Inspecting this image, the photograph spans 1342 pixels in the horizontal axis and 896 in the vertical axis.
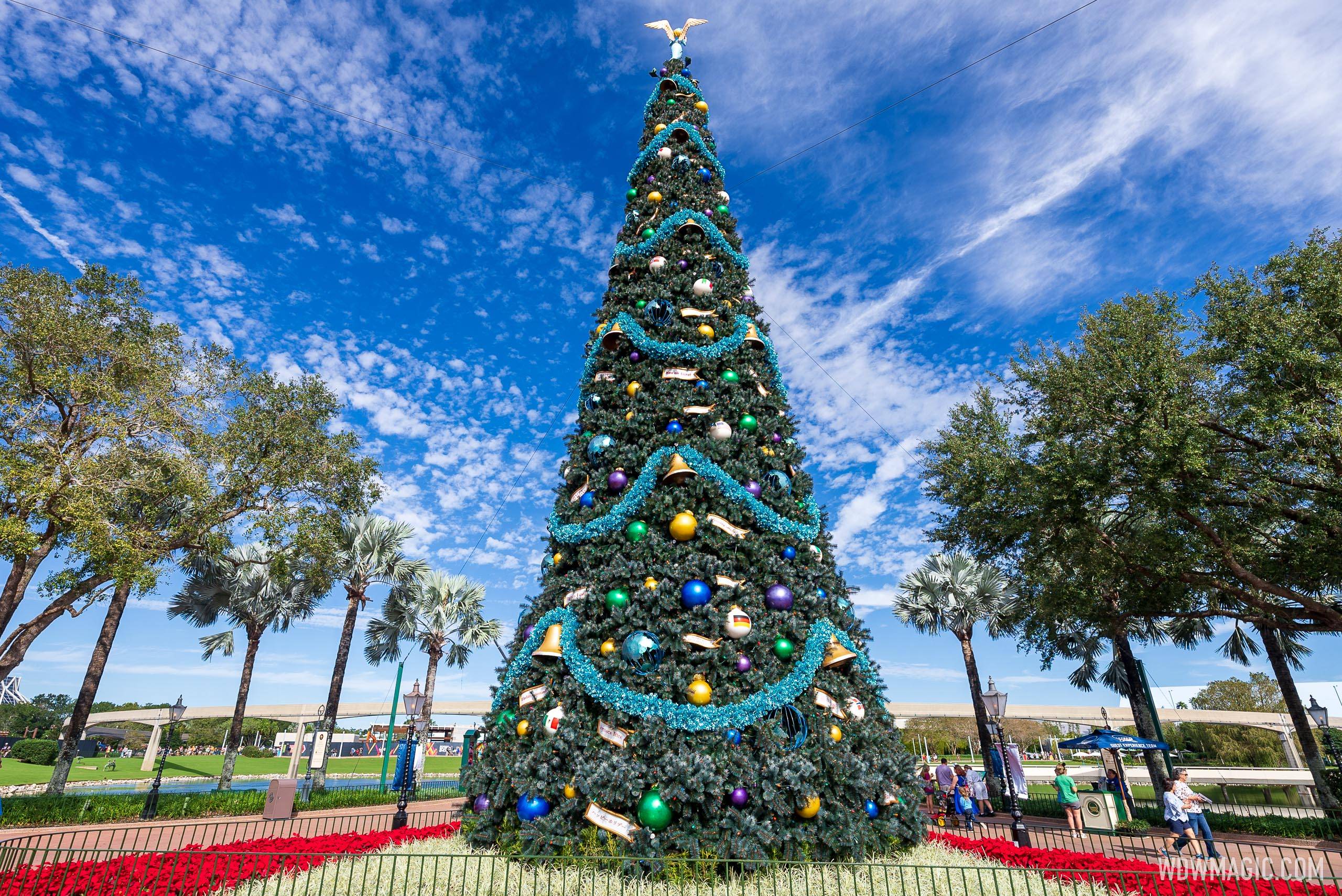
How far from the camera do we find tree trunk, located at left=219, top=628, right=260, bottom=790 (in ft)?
65.7

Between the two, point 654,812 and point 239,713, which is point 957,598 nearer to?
point 654,812

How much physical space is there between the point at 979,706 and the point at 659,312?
665 inches

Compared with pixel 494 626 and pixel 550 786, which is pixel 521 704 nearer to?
pixel 550 786

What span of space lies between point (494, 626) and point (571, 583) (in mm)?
23779

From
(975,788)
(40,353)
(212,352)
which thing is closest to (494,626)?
(212,352)

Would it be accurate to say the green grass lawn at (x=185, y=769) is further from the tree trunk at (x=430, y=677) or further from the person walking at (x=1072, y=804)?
the person walking at (x=1072, y=804)

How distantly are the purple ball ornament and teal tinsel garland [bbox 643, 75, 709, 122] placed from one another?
842 cm

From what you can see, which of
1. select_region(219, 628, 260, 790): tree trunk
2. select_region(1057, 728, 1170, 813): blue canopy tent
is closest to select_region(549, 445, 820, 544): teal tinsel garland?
select_region(1057, 728, 1170, 813): blue canopy tent

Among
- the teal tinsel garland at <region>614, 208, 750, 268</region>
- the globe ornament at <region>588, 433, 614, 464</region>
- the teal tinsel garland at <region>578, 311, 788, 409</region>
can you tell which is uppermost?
the teal tinsel garland at <region>614, 208, 750, 268</region>

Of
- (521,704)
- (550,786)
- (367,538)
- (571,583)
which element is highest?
(367,538)

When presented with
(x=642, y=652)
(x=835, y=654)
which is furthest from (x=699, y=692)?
(x=835, y=654)

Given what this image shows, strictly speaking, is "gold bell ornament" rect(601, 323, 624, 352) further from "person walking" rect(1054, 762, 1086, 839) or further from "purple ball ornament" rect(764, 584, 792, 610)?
"person walking" rect(1054, 762, 1086, 839)

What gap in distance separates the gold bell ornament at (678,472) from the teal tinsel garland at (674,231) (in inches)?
144

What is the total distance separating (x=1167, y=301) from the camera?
1404 cm
